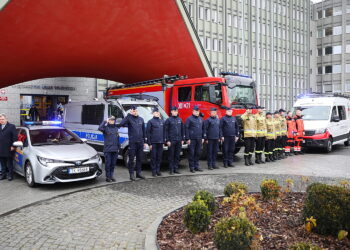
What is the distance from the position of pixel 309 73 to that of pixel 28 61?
188 feet

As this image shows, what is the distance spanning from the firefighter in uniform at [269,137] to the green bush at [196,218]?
312 inches

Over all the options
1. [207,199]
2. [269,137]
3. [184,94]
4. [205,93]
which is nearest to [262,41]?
[184,94]

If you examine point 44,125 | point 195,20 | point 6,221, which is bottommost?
point 6,221

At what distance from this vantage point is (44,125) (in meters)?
9.39

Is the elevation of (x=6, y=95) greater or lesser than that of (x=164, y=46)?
lesser

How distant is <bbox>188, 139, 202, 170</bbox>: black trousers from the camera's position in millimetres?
10047

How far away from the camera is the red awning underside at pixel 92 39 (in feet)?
34.0

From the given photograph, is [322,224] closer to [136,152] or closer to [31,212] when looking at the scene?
[31,212]

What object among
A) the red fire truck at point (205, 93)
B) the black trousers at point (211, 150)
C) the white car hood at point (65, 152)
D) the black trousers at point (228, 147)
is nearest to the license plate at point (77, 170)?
the white car hood at point (65, 152)

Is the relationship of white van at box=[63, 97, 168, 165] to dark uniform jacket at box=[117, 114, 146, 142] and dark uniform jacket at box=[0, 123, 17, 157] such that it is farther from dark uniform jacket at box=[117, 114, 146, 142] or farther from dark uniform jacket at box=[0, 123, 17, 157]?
dark uniform jacket at box=[0, 123, 17, 157]

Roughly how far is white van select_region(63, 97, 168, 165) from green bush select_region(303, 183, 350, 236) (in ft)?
20.1

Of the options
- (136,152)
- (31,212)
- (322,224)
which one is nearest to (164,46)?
(136,152)

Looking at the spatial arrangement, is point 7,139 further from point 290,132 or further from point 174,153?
point 290,132

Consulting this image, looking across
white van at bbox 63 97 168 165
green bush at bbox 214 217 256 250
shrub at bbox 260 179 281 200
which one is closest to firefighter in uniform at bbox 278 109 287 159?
white van at bbox 63 97 168 165
